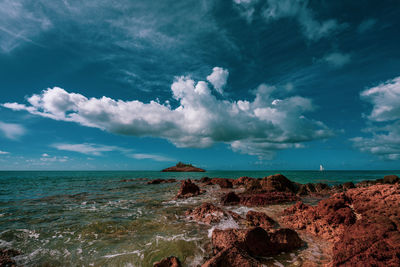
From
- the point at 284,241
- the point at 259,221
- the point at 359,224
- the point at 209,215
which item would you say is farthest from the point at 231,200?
the point at 359,224

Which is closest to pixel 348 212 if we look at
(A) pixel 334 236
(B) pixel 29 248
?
(A) pixel 334 236

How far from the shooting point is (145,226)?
337 inches

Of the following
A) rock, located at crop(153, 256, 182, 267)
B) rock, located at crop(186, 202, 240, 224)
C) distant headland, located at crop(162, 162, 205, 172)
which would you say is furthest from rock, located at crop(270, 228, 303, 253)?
distant headland, located at crop(162, 162, 205, 172)

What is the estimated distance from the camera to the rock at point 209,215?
9073 millimetres

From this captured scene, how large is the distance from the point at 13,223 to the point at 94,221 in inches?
176

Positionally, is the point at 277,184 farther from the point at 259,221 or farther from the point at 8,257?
the point at 8,257

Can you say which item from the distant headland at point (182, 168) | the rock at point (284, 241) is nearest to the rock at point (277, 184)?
the rock at point (284, 241)

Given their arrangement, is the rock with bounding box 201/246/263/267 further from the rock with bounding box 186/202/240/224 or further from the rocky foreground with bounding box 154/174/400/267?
the rock with bounding box 186/202/240/224

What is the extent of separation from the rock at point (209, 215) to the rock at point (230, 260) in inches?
190

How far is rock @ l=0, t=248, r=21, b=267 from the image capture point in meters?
5.46

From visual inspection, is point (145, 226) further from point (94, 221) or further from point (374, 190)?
point (374, 190)

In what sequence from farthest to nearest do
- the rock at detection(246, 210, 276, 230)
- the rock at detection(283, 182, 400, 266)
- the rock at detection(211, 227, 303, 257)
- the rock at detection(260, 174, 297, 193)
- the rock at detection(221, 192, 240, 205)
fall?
the rock at detection(260, 174, 297, 193) → the rock at detection(221, 192, 240, 205) → the rock at detection(246, 210, 276, 230) → the rock at detection(211, 227, 303, 257) → the rock at detection(283, 182, 400, 266)

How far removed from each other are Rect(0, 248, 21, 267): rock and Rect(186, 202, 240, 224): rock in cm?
693

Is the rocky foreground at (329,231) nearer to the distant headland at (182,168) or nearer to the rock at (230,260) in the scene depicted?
the rock at (230,260)
